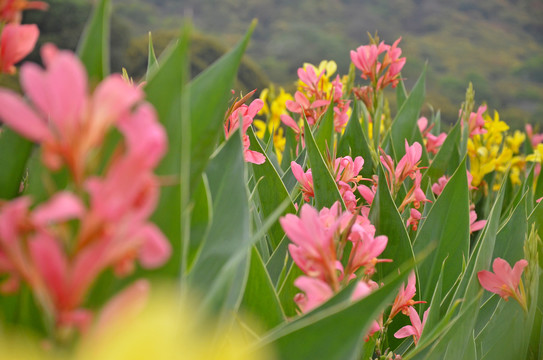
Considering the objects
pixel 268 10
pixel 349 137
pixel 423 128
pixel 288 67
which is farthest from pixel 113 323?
pixel 268 10

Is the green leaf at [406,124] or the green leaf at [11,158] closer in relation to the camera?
the green leaf at [11,158]

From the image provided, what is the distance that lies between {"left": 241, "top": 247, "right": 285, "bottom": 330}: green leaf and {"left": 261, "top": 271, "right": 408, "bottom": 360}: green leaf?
0.12 m

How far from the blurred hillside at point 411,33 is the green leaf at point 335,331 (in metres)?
8.27

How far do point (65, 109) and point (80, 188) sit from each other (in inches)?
1.5

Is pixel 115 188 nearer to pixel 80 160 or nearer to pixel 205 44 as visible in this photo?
pixel 80 160

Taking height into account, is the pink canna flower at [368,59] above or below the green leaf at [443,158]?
above

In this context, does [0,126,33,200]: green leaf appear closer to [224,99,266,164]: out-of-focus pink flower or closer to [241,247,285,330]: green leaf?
[241,247,285,330]: green leaf

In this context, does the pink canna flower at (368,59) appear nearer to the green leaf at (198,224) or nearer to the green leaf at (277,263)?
the green leaf at (277,263)

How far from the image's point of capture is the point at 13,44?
0.39 m

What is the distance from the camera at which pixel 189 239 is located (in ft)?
1.38

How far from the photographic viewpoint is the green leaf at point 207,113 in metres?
0.39

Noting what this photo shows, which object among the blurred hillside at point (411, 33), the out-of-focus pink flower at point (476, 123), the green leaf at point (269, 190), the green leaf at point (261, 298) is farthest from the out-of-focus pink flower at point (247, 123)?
the blurred hillside at point (411, 33)

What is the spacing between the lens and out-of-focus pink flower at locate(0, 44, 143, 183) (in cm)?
23

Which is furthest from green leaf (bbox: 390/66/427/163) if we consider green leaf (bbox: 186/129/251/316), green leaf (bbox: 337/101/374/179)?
green leaf (bbox: 186/129/251/316)
